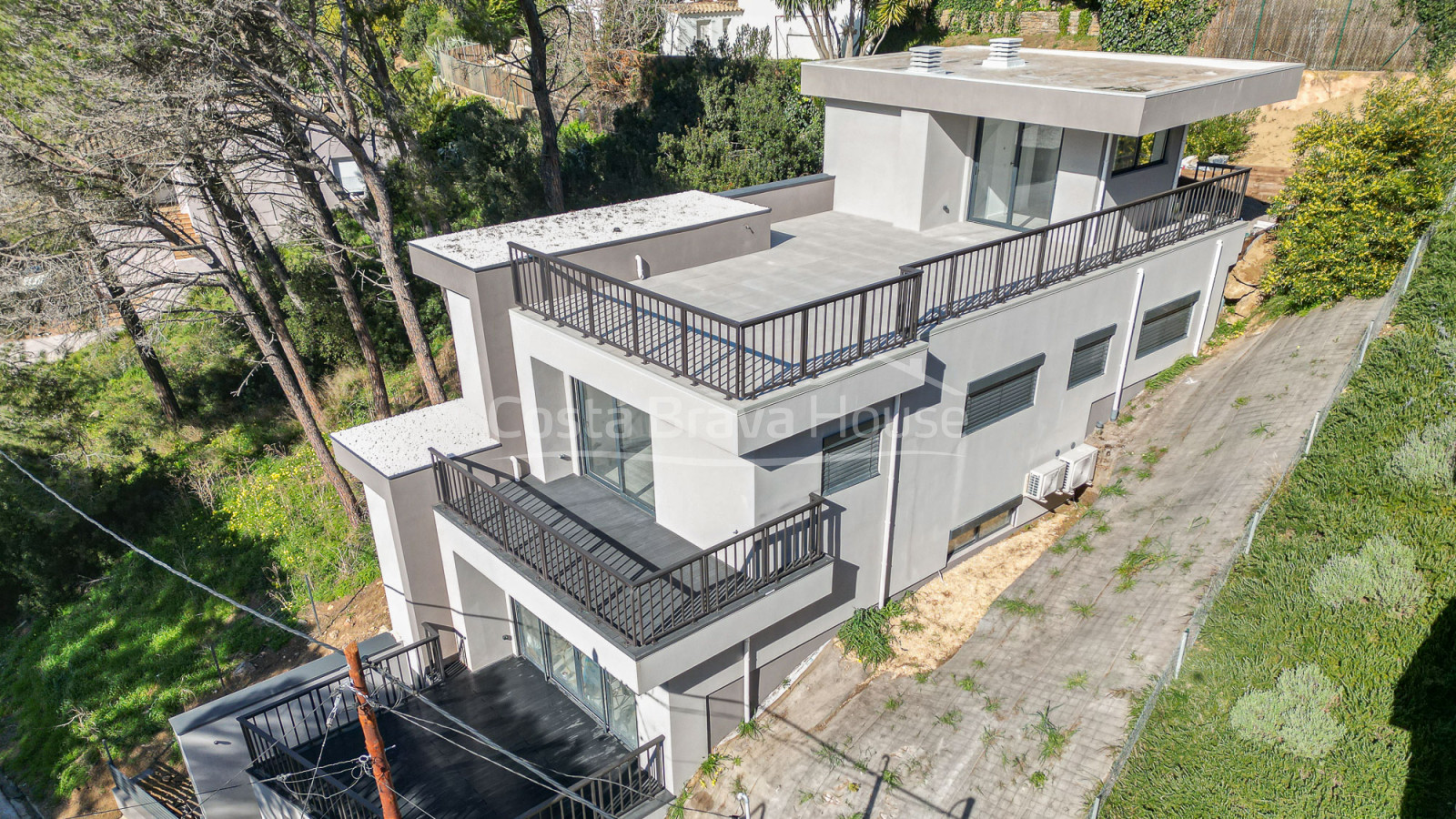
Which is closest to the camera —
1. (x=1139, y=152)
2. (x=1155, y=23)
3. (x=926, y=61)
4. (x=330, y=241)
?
(x=1139, y=152)

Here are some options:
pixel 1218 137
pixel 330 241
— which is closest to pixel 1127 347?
pixel 1218 137

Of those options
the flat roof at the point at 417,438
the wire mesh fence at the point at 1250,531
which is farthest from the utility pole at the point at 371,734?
the wire mesh fence at the point at 1250,531

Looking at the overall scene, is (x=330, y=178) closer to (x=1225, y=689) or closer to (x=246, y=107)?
(x=246, y=107)

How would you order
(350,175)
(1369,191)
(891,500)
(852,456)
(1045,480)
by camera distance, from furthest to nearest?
(350,175) → (1369,191) → (1045,480) → (891,500) → (852,456)

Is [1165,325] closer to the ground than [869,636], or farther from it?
farther from it

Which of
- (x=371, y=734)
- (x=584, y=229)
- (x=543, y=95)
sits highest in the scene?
(x=543, y=95)

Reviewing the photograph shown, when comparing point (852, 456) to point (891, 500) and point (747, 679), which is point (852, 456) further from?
point (747, 679)

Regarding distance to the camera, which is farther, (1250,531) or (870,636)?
(870,636)
